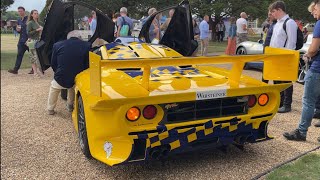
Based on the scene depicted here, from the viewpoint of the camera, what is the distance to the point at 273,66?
12.1 ft

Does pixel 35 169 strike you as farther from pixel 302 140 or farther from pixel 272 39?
pixel 272 39

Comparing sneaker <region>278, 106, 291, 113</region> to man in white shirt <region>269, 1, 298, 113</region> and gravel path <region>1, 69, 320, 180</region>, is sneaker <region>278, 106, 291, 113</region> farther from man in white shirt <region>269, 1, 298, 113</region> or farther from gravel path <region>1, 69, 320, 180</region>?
man in white shirt <region>269, 1, 298, 113</region>

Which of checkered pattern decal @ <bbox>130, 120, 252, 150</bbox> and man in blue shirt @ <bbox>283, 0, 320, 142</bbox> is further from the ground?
man in blue shirt @ <bbox>283, 0, 320, 142</bbox>

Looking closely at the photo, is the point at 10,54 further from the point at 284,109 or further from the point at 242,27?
the point at 284,109

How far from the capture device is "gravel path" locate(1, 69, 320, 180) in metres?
3.38

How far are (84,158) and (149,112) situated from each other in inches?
45.5

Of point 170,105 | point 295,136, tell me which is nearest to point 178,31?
point 295,136

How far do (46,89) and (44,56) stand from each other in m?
2.24

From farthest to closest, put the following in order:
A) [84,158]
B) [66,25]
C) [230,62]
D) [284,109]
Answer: [284,109] < [66,25] < [84,158] < [230,62]

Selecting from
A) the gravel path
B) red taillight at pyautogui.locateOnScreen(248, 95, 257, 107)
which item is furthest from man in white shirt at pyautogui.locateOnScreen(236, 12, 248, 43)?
red taillight at pyautogui.locateOnScreen(248, 95, 257, 107)

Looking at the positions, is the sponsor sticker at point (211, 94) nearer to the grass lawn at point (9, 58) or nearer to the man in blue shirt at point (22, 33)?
the grass lawn at point (9, 58)

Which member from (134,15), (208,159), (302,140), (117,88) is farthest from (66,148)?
(134,15)

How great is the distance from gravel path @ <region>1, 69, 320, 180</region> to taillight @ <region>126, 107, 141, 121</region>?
66 cm

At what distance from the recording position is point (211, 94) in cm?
316
